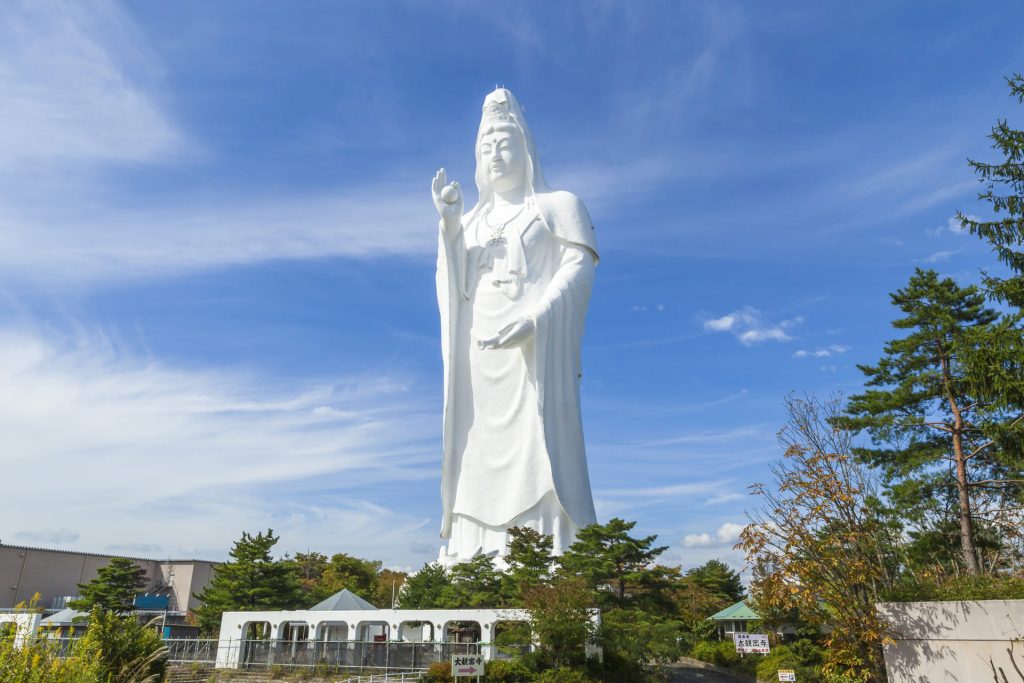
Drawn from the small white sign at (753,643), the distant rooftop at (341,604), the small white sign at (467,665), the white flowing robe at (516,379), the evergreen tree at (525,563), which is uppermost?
the white flowing robe at (516,379)

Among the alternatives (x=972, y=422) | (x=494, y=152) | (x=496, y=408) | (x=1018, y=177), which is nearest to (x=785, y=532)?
(x=1018, y=177)

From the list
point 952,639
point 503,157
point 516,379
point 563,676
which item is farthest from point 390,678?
point 503,157

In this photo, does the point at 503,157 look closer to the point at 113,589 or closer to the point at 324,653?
the point at 324,653

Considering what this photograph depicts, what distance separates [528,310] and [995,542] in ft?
43.4

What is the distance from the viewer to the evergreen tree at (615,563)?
1714 cm

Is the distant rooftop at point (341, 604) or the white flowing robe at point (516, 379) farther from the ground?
the white flowing robe at point (516, 379)

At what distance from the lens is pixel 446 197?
72.8ft

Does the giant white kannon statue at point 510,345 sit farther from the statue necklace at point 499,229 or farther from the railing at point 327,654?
the railing at point 327,654

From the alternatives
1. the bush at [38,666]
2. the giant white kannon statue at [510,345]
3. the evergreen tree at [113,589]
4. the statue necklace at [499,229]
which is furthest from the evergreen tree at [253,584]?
the bush at [38,666]

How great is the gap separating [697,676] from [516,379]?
30.5 feet

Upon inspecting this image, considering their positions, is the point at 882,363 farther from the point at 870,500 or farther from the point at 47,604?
the point at 47,604

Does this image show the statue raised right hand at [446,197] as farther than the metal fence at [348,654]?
Yes

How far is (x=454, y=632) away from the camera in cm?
1697

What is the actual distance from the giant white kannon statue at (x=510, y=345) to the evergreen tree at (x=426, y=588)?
2.15 ft
